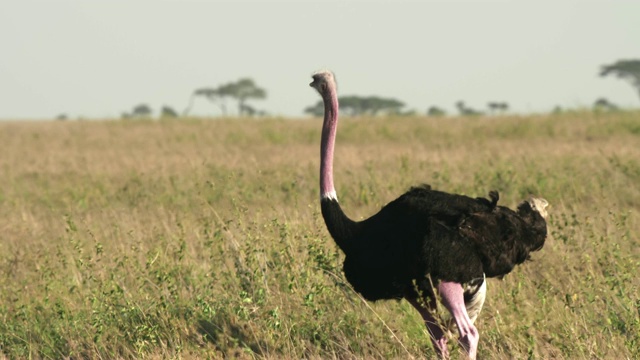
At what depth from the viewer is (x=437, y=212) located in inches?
218

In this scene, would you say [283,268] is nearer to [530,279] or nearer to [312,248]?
[312,248]

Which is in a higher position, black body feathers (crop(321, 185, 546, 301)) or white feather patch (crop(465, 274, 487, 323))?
black body feathers (crop(321, 185, 546, 301))

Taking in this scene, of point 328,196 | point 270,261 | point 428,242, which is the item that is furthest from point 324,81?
point 270,261

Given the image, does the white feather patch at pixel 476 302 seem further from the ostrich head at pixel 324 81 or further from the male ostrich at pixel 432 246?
the ostrich head at pixel 324 81

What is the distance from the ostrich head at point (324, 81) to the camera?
19.1 ft

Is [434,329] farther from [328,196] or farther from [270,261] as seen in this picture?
[270,261]

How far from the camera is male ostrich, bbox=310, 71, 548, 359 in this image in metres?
5.34

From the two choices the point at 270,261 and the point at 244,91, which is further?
the point at 244,91

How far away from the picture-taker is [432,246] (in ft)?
17.5

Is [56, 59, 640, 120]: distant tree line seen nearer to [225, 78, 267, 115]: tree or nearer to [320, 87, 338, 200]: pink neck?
[225, 78, 267, 115]: tree

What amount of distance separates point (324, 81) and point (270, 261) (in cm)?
175

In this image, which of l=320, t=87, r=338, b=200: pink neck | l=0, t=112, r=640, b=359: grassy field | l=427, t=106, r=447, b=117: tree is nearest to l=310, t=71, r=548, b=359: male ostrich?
l=320, t=87, r=338, b=200: pink neck

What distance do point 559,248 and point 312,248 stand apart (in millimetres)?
2041

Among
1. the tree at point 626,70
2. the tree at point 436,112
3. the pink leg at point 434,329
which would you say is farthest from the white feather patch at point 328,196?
the tree at point 626,70
